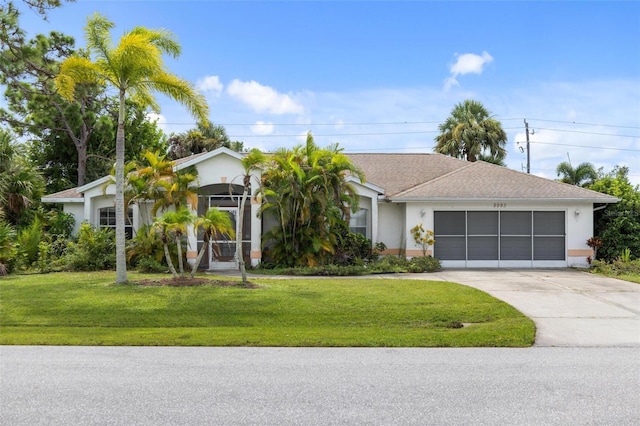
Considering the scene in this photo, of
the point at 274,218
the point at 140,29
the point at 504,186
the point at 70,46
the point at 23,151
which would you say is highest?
the point at 70,46

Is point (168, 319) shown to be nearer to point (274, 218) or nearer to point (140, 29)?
point (140, 29)

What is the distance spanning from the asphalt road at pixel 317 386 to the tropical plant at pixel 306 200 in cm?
936

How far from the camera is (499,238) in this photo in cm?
1859

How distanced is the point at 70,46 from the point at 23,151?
8408 mm

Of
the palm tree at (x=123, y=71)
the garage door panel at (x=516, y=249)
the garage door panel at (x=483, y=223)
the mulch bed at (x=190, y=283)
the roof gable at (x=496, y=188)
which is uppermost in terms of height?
the palm tree at (x=123, y=71)

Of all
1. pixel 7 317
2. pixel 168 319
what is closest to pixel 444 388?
pixel 168 319

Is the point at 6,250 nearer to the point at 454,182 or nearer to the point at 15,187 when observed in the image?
the point at 15,187

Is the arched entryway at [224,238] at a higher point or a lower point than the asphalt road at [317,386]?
higher

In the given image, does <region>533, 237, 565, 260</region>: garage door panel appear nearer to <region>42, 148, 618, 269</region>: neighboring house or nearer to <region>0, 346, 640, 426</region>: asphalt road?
<region>42, 148, 618, 269</region>: neighboring house

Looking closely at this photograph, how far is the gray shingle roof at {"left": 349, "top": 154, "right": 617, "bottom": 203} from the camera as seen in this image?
1808 cm

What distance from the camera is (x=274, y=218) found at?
18469mm

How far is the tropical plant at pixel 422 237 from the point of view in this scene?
1798 cm

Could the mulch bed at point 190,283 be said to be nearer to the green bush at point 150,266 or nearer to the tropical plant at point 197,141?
the green bush at point 150,266

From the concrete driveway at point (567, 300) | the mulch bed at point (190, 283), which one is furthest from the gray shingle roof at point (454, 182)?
the mulch bed at point (190, 283)
